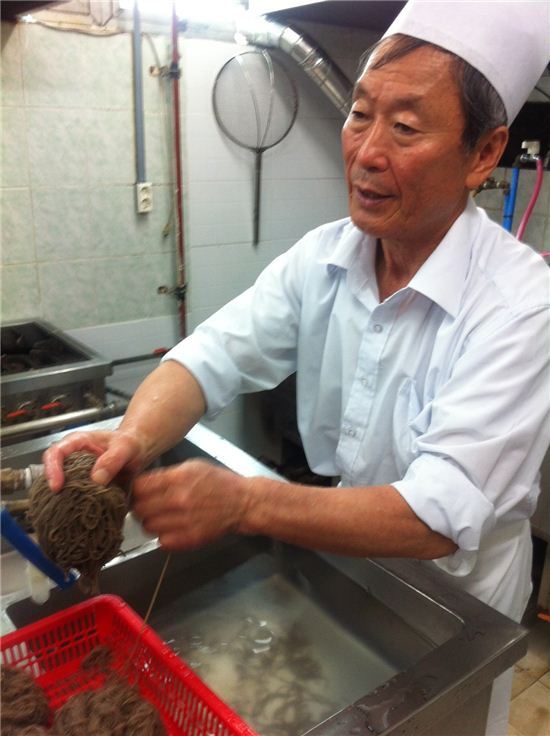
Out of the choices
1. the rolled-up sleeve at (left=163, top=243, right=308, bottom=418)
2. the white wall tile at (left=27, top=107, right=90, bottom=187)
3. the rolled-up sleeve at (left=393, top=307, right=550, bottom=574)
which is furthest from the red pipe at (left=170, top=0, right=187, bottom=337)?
the rolled-up sleeve at (left=393, top=307, right=550, bottom=574)

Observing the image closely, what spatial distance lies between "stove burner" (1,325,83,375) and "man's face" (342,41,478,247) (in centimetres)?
122

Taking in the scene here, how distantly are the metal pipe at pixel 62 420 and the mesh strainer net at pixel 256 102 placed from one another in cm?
117

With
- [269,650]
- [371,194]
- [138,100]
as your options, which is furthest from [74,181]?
[269,650]

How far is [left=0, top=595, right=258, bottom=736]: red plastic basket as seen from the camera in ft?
2.48

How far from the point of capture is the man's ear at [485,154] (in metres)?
1.00

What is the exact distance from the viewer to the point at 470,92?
0.93m

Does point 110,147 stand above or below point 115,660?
above

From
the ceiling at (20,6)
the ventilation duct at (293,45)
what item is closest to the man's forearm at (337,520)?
the ceiling at (20,6)

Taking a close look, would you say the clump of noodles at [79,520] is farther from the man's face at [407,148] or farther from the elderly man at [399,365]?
the man's face at [407,148]

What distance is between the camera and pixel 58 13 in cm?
194

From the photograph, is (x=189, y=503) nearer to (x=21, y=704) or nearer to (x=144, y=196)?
(x=21, y=704)

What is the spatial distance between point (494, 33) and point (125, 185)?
1.53 m

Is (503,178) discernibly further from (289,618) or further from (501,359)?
(289,618)

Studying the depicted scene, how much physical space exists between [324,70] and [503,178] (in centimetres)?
82
